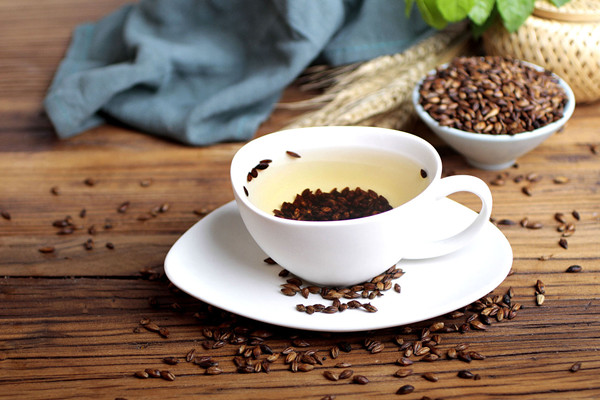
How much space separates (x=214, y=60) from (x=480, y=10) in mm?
676

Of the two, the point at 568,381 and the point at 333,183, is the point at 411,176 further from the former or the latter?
the point at 568,381

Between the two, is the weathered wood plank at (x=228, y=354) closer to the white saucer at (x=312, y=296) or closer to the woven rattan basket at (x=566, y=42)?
the white saucer at (x=312, y=296)

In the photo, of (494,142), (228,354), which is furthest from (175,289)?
(494,142)

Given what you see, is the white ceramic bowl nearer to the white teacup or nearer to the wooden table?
the wooden table

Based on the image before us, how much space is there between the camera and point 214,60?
5.42 feet

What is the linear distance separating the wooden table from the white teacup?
4.4 inches

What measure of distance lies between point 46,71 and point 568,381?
1.61 m

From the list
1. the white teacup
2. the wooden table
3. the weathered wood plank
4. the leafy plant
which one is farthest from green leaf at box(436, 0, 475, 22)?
the weathered wood plank

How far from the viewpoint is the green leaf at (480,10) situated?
4.51ft

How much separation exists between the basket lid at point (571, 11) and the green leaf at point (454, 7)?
0.21 m

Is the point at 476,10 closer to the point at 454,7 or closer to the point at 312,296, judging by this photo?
the point at 454,7

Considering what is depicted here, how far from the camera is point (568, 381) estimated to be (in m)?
0.87

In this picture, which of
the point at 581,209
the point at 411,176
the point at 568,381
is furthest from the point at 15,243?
the point at 581,209

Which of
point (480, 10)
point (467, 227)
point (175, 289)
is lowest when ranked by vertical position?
point (175, 289)
